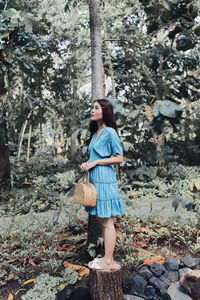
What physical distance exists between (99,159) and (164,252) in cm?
139

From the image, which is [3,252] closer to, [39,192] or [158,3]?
[39,192]

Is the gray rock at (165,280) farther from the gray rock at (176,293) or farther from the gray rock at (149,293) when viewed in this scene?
the gray rock at (149,293)

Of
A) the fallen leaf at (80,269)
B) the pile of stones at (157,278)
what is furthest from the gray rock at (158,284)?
the fallen leaf at (80,269)

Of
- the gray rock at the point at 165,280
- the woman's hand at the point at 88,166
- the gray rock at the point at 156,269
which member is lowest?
the gray rock at the point at 165,280

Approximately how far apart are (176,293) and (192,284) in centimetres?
17

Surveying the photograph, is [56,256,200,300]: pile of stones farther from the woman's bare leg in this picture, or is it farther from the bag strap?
the bag strap

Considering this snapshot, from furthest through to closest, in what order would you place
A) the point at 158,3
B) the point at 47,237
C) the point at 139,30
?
the point at 139,30 → the point at 158,3 → the point at 47,237

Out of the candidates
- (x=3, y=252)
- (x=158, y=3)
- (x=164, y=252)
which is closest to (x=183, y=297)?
(x=164, y=252)

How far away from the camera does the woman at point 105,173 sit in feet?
8.20

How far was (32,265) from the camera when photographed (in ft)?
10.4

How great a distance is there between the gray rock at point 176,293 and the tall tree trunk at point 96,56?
176 cm

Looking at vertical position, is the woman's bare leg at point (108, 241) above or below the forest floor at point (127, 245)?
above

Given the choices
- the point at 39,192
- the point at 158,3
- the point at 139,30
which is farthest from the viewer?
the point at 139,30

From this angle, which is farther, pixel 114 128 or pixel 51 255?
pixel 51 255
